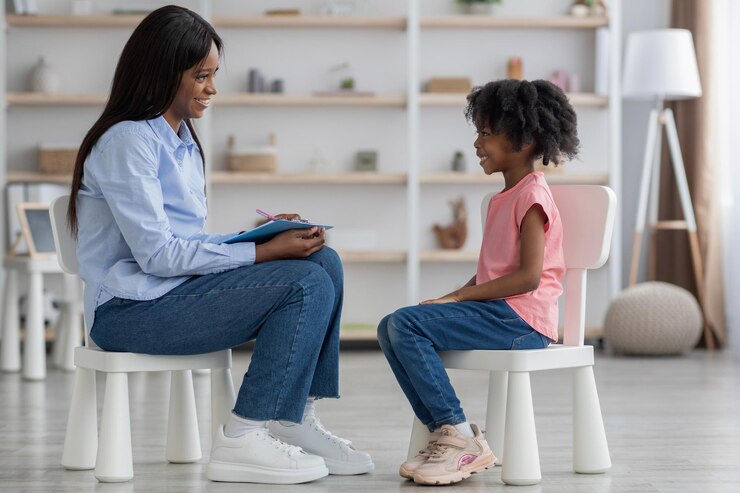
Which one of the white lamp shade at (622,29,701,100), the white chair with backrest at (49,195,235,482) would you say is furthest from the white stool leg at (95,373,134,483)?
the white lamp shade at (622,29,701,100)

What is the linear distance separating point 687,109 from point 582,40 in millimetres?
648

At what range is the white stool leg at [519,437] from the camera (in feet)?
7.14

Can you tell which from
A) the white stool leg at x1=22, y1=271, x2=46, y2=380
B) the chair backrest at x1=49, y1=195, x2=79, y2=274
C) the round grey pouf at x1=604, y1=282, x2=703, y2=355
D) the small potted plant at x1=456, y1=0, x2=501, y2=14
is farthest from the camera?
the small potted plant at x1=456, y1=0, x2=501, y2=14

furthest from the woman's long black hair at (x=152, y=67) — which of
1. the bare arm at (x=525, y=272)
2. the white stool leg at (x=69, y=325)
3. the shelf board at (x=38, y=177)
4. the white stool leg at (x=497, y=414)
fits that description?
the shelf board at (x=38, y=177)

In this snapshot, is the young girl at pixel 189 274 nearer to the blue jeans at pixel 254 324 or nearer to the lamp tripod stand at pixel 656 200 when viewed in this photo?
the blue jeans at pixel 254 324

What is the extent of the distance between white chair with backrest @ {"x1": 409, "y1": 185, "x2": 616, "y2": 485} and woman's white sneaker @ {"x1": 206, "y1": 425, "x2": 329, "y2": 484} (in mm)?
264

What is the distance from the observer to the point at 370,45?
→ 555cm

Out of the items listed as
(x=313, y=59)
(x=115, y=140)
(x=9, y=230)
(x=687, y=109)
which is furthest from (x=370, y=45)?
(x=115, y=140)

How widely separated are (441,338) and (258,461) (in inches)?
17.3

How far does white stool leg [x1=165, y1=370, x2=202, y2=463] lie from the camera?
2475 mm

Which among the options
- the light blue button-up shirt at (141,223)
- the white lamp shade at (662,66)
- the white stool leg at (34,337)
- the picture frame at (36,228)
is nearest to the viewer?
the light blue button-up shirt at (141,223)

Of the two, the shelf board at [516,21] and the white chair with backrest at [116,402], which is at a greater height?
the shelf board at [516,21]

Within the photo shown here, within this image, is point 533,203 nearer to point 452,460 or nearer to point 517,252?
point 517,252

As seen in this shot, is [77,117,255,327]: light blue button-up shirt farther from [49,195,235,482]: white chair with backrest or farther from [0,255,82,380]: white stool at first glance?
[0,255,82,380]: white stool
